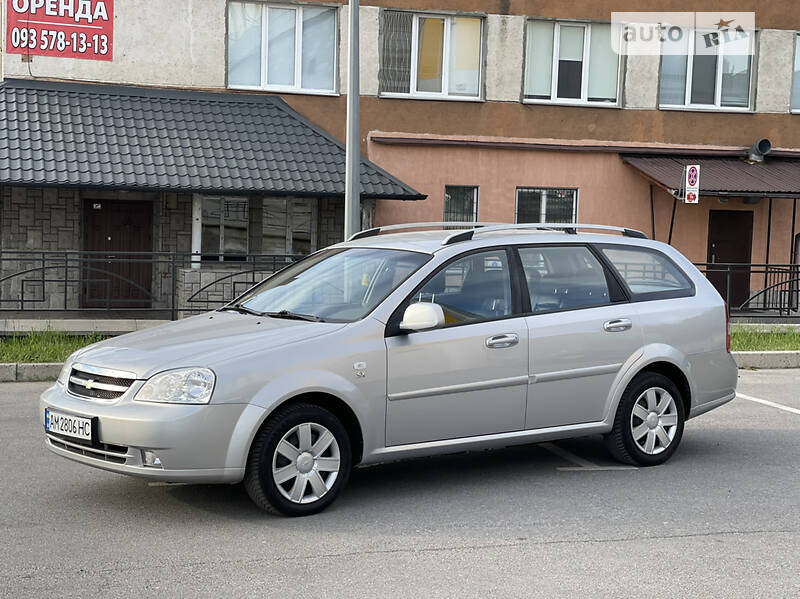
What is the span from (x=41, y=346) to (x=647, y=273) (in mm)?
7618

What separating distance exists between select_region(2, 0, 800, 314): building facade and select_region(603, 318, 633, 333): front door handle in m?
13.0

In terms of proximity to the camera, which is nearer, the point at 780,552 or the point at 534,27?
the point at 780,552

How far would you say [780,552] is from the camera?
5621 mm

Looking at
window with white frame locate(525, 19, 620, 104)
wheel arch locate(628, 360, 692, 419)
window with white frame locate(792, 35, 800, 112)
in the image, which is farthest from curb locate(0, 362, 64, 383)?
window with white frame locate(792, 35, 800, 112)

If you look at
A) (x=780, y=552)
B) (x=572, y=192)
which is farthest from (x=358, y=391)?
(x=572, y=192)

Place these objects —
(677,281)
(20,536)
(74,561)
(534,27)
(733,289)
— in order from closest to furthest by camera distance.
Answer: (74,561) → (20,536) → (677,281) → (733,289) → (534,27)

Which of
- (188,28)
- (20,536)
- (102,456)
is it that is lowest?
(20,536)

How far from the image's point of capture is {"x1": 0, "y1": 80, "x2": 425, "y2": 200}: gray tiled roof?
1847 cm

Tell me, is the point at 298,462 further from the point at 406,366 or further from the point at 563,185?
the point at 563,185

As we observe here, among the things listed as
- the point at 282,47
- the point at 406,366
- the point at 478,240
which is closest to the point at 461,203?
the point at 282,47

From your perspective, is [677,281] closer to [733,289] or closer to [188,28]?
[733,289]

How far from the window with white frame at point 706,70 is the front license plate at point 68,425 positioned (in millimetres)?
18580

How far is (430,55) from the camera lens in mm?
21531

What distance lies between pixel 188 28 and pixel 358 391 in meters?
15.6
